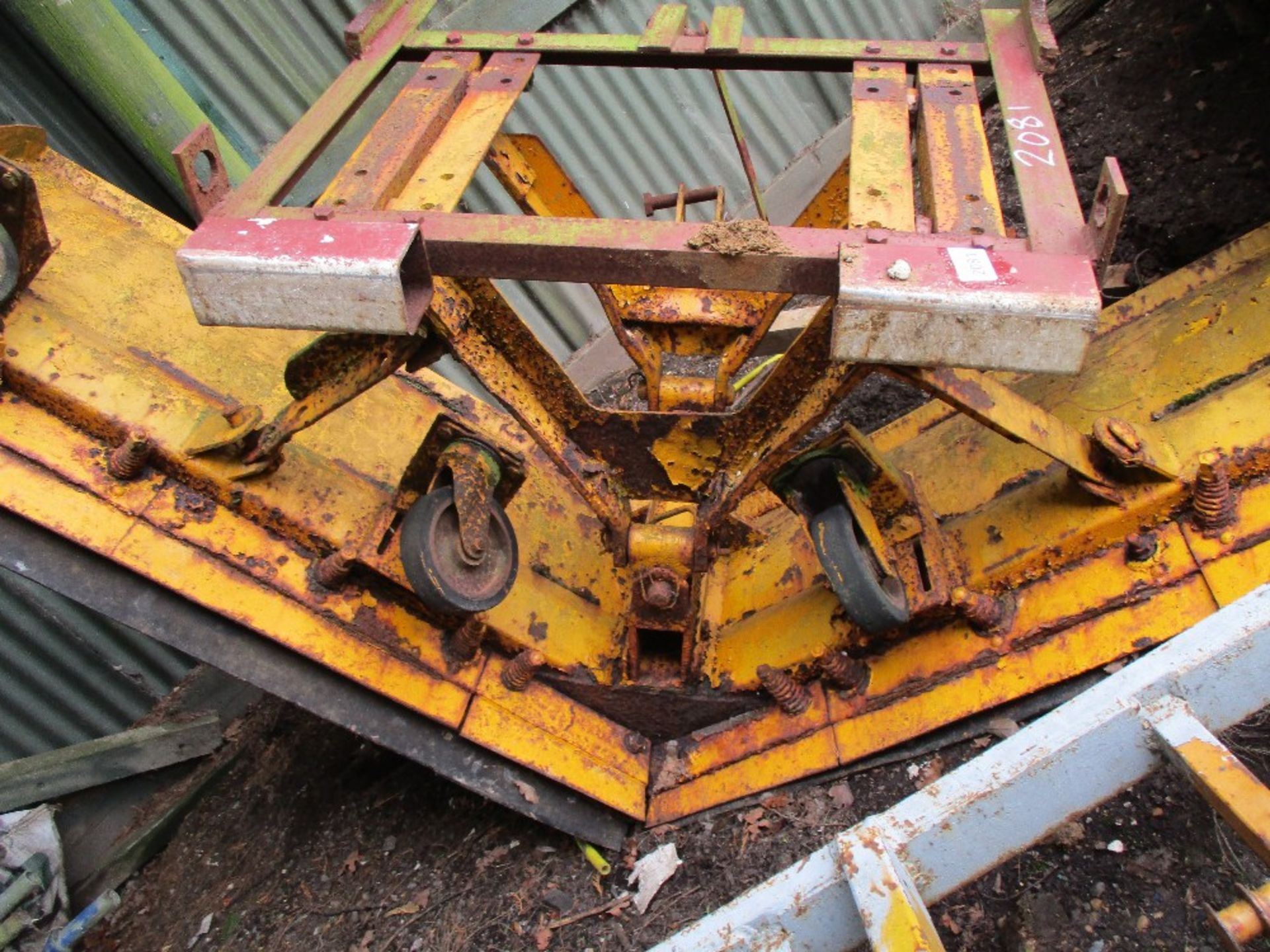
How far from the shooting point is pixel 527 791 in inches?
96.3

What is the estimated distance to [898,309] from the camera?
1.53m

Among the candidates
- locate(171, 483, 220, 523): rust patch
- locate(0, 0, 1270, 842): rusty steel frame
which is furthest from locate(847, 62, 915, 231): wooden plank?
locate(171, 483, 220, 523): rust patch

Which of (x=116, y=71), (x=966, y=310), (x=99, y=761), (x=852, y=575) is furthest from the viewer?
(x=99, y=761)

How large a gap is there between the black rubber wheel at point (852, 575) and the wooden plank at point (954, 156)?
0.66 metres

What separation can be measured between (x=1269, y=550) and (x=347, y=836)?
231cm

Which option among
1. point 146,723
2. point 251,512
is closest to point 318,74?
point 251,512

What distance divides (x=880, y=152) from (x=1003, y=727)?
124 cm

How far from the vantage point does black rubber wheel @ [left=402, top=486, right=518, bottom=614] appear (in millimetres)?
2100

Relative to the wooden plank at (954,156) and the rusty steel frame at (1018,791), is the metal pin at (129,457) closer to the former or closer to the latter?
the rusty steel frame at (1018,791)

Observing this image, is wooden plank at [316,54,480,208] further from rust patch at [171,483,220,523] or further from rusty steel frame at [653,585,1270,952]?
rusty steel frame at [653,585,1270,952]

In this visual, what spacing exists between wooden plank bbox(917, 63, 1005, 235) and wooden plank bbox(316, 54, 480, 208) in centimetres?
102

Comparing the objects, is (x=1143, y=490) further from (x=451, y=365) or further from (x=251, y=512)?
(x=451, y=365)

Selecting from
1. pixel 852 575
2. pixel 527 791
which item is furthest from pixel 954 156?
pixel 527 791

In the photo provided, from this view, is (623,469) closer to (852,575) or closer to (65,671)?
(852,575)
